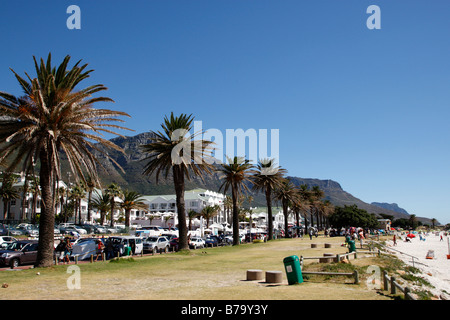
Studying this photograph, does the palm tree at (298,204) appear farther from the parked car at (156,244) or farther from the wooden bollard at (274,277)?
the wooden bollard at (274,277)

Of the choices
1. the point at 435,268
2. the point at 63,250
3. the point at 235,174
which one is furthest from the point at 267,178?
the point at 63,250

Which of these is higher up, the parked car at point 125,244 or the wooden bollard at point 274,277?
the wooden bollard at point 274,277

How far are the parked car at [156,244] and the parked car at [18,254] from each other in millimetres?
10393

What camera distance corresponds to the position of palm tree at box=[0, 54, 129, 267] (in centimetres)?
1802

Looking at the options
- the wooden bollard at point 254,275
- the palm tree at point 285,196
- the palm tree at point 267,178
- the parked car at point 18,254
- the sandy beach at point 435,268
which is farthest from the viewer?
the palm tree at point 285,196

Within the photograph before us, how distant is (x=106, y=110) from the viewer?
64.8 feet

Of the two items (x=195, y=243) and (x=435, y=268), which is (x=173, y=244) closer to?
(x=195, y=243)

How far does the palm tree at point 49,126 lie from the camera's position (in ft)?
59.1

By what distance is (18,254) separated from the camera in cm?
2238

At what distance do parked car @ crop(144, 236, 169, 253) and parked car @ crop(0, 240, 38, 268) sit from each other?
1039 centimetres

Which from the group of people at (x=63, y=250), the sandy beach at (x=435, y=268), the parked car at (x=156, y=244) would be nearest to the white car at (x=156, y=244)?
the parked car at (x=156, y=244)

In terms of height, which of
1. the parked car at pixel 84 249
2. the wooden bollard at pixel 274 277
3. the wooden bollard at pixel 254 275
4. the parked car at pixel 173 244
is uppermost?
the wooden bollard at pixel 274 277

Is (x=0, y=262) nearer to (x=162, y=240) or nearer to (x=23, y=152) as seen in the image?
(x=23, y=152)
